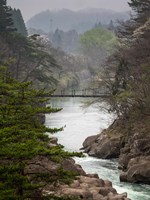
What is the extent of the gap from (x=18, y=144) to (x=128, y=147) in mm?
23253

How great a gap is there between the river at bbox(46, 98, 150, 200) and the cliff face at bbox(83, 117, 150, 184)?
0.68 meters

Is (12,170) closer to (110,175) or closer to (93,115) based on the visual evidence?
(110,175)

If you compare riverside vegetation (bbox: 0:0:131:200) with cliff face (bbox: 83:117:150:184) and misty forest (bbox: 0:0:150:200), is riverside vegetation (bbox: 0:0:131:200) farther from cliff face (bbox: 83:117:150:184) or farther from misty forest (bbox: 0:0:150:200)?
cliff face (bbox: 83:117:150:184)

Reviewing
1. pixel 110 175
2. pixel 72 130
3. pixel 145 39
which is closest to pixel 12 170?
pixel 110 175

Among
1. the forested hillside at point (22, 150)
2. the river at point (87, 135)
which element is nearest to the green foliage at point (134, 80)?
the river at point (87, 135)

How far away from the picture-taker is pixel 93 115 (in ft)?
225

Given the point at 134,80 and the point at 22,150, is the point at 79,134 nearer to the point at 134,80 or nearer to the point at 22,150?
the point at 134,80

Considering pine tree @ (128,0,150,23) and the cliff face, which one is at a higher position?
pine tree @ (128,0,150,23)

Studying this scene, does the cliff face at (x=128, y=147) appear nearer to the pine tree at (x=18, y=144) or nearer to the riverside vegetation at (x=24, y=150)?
the riverside vegetation at (x=24, y=150)

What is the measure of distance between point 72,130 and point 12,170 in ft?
140

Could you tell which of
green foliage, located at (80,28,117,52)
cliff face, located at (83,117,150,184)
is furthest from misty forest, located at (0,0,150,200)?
green foliage, located at (80,28,117,52)

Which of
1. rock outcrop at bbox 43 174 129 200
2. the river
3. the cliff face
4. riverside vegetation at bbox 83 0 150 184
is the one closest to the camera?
rock outcrop at bbox 43 174 129 200

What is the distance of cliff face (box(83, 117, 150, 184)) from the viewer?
93.0 feet

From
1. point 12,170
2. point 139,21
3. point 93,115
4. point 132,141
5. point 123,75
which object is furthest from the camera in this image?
point 93,115
